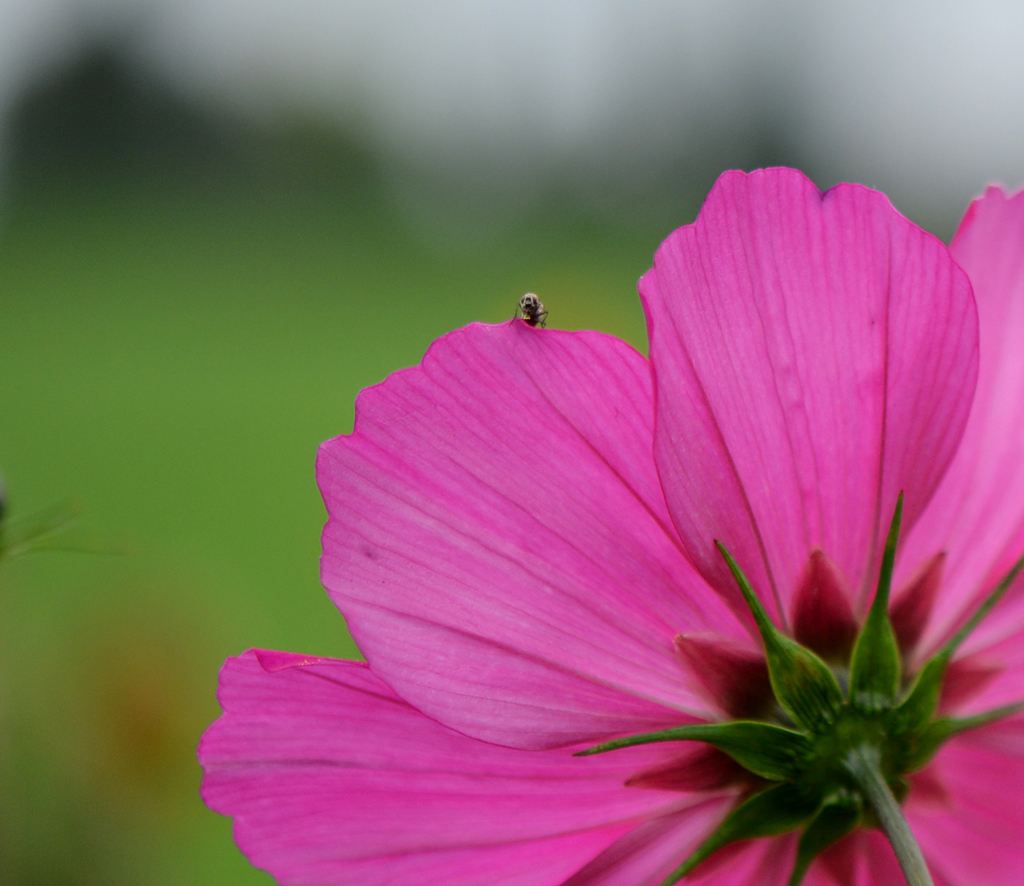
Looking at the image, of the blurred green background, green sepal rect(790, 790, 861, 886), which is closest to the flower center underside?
green sepal rect(790, 790, 861, 886)

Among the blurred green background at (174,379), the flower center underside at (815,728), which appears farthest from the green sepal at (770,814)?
the blurred green background at (174,379)

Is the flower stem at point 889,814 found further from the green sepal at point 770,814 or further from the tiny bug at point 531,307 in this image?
the tiny bug at point 531,307

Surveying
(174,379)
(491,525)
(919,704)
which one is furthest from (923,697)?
(174,379)

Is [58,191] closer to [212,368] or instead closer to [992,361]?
[212,368]

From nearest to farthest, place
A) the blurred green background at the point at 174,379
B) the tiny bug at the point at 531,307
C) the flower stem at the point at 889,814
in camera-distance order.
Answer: the flower stem at the point at 889,814 < the tiny bug at the point at 531,307 < the blurred green background at the point at 174,379

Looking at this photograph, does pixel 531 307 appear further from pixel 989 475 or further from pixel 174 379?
pixel 174 379

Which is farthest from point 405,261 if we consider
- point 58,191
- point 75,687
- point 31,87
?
point 75,687
